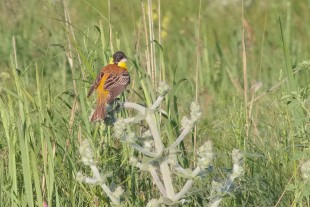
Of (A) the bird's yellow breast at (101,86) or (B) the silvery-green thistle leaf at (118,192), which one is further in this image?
(A) the bird's yellow breast at (101,86)

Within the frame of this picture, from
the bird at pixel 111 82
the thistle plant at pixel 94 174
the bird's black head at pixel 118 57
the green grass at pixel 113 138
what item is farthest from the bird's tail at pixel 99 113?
the bird's black head at pixel 118 57

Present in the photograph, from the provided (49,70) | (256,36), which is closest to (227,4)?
(256,36)

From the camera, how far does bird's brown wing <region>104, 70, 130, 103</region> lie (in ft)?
14.5

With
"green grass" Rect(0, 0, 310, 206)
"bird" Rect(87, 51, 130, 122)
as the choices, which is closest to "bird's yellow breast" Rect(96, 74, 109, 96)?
"bird" Rect(87, 51, 130, 122)

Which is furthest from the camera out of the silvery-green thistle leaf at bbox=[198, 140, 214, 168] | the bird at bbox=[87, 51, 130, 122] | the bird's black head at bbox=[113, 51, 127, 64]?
the bird's black head at bbox=[113, 51, 127, 64]

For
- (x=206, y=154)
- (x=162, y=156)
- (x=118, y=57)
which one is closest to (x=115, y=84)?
Result: (x=118, y=57)

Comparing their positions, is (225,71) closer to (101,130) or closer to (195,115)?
(101,130)

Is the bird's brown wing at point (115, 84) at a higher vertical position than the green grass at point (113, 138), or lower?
higher

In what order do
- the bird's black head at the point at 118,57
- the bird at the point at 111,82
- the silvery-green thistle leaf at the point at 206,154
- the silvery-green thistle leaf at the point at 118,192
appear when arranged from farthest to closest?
the bird's black head at the point at 118,57, the bird at the point at 111,82, the silvery-green thistle leaf at the point at 118,192, the silvery-green thistle leaf at the point at 206,154

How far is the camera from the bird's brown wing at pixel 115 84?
14.5ft

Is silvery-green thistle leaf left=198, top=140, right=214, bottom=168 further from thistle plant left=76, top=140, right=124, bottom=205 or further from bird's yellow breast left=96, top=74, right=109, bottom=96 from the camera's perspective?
bird's yellow breast left=96, top=74, right=109, bottom=96

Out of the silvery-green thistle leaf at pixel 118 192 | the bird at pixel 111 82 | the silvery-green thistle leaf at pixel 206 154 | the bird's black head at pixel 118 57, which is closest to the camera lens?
the silvery-green thistle leaf at pixel 206 154

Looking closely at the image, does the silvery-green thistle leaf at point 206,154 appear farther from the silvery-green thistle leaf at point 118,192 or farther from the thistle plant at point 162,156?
the silvery-green thistle leaf at point 118,192

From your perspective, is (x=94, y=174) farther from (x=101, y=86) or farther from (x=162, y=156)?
(x=101, y=86)
